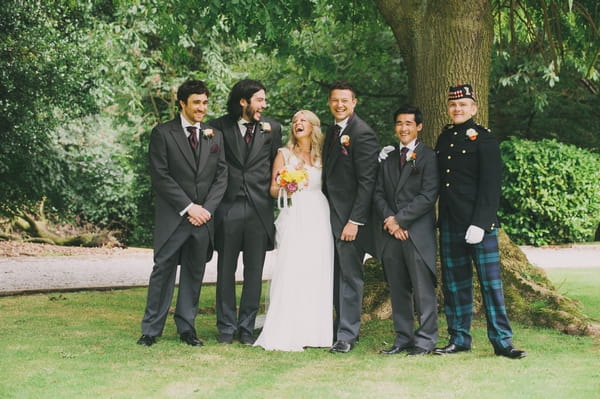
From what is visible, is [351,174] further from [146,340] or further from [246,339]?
[146,340]

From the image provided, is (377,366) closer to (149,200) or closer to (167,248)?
(167,248)

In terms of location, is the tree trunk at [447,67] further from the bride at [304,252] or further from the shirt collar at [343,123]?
the shirt collar at [343,123]

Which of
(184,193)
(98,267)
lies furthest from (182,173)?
(98,267)

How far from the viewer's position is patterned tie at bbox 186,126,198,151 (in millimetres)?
6600

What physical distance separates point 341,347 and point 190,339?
1255 millimetres

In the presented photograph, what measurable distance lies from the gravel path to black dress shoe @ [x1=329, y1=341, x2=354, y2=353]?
4.92 metres

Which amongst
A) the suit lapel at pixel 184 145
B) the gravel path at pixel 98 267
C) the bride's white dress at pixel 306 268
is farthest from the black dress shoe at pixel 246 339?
the gravel path at pixel 98 267

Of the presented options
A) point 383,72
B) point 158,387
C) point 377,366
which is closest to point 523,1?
point 377,366

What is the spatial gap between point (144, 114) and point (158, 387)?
55.4ft

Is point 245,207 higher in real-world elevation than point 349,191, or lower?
lower

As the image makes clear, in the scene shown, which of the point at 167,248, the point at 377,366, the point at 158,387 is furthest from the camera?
the point at 167,248

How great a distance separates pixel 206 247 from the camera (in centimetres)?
662

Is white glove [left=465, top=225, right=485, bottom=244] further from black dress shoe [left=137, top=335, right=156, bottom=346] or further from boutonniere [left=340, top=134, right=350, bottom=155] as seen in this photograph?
black dress shoe [left=137, top=335, right=156, bottom=346]

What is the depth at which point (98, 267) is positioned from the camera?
44.5 feet
